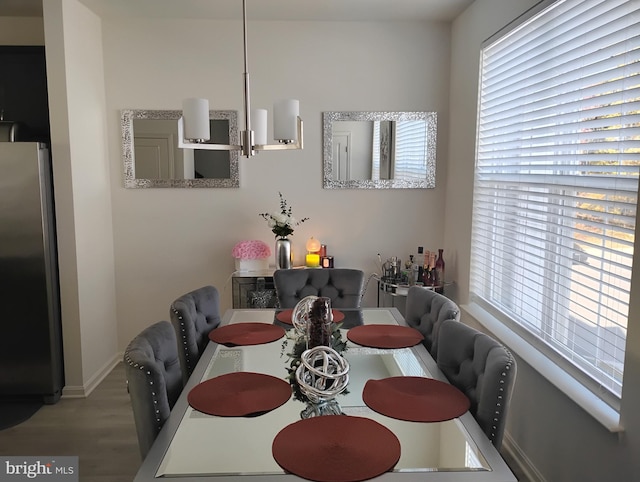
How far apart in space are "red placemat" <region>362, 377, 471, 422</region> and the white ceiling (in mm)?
2607

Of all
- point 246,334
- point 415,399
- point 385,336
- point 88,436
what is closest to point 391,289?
point 385,336

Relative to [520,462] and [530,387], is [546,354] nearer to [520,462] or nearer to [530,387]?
[530,387]

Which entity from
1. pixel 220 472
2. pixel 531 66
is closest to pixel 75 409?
pixel 220 472

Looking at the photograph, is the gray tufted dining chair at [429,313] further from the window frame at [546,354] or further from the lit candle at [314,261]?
the lit candle at [314,261]

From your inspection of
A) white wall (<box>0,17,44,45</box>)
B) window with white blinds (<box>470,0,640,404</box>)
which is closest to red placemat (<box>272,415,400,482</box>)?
window with white blinds (<box>470,0,640,404</box>)

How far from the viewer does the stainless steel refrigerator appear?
3086 mm

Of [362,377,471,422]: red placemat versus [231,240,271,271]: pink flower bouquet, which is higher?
[231,240,271,271]: pink flower bouquet

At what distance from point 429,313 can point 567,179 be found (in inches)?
34.7

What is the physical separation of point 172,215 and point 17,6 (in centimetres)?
173

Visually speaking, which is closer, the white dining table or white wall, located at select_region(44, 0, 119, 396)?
the white dining table

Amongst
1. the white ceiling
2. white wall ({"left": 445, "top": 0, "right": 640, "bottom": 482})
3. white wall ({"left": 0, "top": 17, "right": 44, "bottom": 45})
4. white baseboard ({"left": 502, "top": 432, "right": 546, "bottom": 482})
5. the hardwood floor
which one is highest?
the white ceiling

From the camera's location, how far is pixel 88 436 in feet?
9.53

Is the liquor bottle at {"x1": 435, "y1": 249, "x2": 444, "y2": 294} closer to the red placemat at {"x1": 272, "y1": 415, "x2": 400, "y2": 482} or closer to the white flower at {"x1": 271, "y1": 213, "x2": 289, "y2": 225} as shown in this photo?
the white flower at {"x1": 271, "y1": 213, "x2": 289, "y2": 225}

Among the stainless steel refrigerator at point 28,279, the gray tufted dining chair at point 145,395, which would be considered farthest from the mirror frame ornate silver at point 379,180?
the gray tufted dining chair at point 145,395
